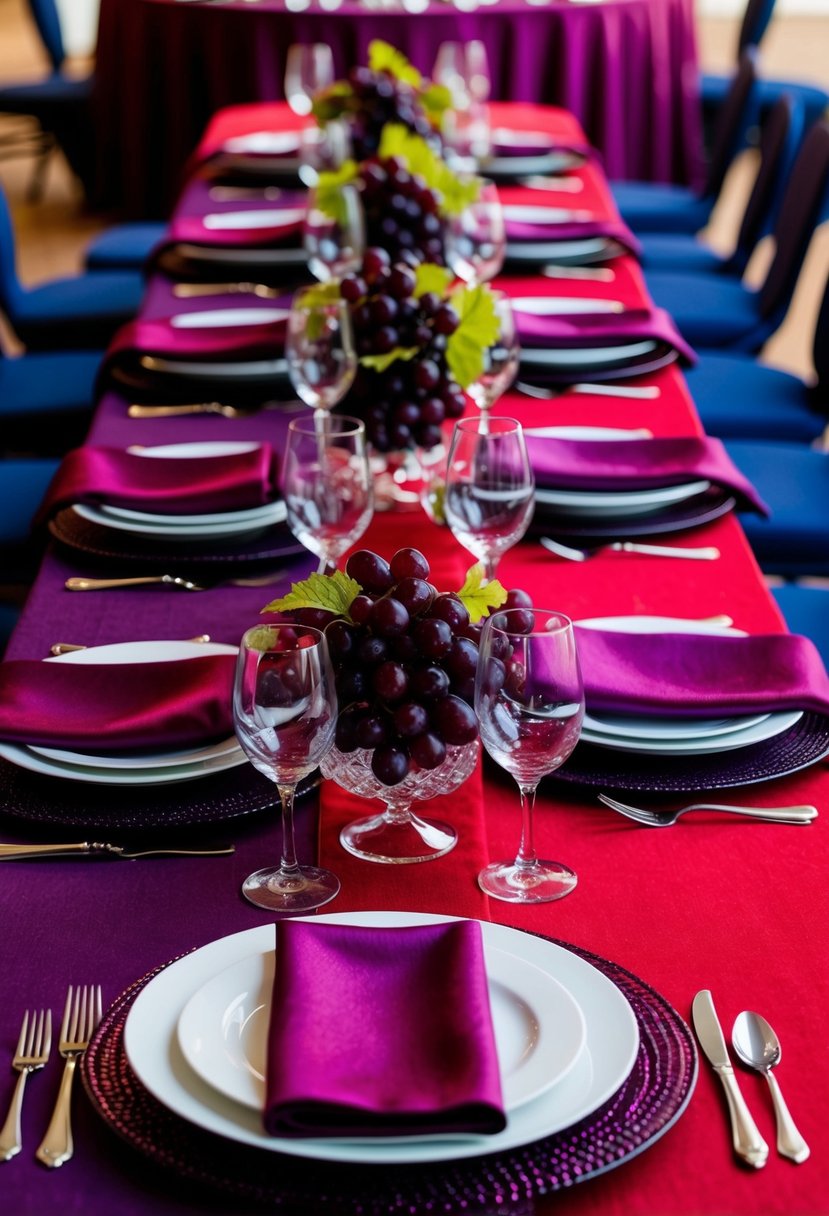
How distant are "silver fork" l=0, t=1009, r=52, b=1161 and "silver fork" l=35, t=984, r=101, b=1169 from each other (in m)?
0.01

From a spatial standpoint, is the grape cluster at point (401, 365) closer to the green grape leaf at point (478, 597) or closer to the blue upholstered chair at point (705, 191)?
the green grape leaf at point (478, 597)

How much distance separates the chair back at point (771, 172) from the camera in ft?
12.5

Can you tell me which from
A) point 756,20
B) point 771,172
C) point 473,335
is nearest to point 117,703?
point 473,335

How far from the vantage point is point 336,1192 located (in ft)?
2.74

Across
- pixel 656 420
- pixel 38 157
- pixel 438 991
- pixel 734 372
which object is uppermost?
pixel 438 991

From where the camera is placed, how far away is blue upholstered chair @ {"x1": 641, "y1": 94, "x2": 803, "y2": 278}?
12.6 feet

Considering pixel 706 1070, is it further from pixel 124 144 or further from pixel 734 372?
pixel 124 144

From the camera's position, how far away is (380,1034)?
91 cm

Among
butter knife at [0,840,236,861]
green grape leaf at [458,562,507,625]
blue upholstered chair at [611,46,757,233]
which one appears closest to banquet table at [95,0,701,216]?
blue upholstered chair at [611,46,757,233]

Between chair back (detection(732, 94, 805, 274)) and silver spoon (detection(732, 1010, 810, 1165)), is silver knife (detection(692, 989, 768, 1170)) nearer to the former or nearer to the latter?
silver spoon (detection(732, 1010, 810, 1165))

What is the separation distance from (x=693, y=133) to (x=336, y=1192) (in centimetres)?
613

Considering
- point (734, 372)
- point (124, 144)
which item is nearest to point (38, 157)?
point (124, 144)

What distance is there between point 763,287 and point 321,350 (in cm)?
203

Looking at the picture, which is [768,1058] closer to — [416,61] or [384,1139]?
[384,1139]
